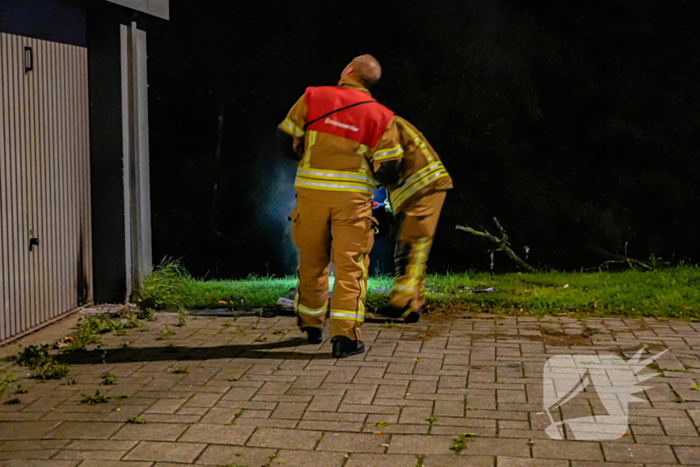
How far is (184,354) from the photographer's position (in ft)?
20.5

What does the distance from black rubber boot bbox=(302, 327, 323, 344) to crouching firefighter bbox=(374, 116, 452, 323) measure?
801 millimetres

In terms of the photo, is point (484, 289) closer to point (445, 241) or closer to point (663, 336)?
point (663, 336)

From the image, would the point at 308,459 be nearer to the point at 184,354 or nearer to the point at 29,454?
the point at 29,454

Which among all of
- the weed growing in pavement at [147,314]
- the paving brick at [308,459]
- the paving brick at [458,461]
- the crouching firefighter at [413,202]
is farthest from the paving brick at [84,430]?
the weed growing in pavement at [147,314]

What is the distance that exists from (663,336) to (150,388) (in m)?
3.91

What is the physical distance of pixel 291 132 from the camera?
6.17 m

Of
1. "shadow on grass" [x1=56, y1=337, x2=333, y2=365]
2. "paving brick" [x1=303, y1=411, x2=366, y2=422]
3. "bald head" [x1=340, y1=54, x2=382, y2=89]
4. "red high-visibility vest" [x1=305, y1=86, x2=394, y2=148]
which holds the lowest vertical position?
"paving brick" [x1=303, y1=411, x2=366, y2=422]

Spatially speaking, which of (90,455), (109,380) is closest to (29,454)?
(90,455)

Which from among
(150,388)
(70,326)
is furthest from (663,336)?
(70,326)

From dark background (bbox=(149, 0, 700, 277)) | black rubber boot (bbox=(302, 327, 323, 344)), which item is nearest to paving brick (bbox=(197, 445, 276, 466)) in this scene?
black rubber boot (bbox=(302, 327, 323, 344))

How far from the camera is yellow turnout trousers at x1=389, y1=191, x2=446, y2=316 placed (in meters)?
6.69

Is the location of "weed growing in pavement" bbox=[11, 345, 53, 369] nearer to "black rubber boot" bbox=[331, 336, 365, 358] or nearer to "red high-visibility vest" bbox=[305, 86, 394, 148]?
"black rubber boot" bbox=[331, 336, 365, 358]

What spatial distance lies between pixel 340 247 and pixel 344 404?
139 centimetres

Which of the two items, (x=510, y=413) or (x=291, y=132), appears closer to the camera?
(x=510, y=413)
